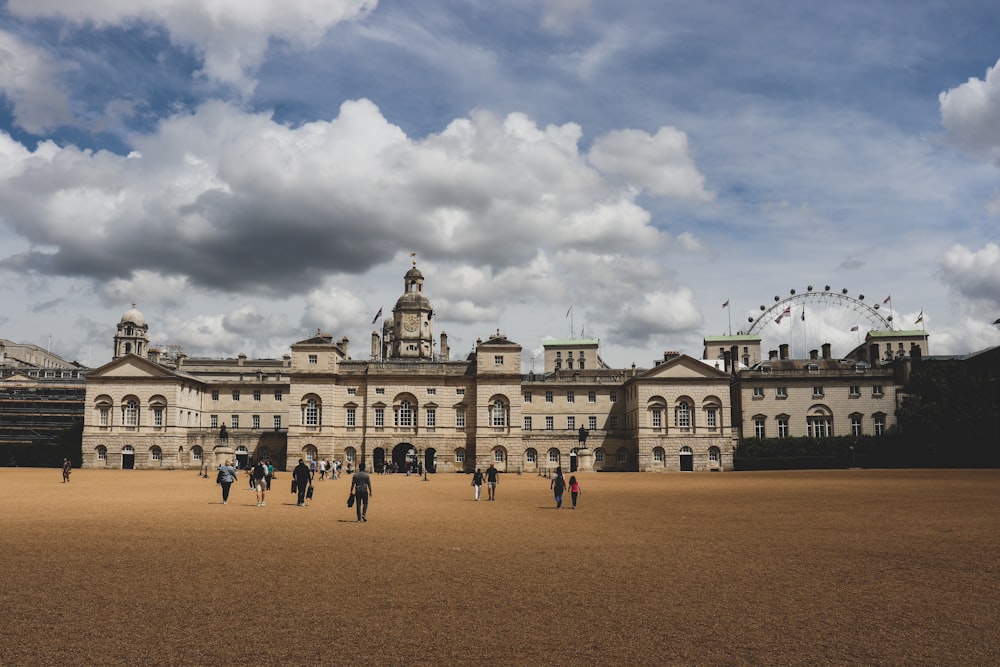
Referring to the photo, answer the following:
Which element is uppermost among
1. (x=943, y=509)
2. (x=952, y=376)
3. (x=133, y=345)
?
(x=133, y=345)

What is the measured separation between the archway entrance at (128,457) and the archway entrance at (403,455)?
988 inches

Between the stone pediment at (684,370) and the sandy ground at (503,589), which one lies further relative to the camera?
the stone pediment at (684,370)

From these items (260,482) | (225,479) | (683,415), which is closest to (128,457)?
(225,479)

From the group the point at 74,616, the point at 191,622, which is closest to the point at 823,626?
the point at 191,622

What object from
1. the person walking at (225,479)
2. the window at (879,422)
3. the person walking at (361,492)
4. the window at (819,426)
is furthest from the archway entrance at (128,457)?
the window at (879,422)

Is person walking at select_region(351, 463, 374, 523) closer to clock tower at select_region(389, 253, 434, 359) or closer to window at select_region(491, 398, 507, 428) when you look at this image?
window at select_region(491, 398, 507, 428)

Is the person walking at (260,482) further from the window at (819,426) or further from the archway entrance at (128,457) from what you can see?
the window at (819,426)

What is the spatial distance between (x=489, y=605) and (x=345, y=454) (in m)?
63.1

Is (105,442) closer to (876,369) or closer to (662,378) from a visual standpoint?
(662,378)

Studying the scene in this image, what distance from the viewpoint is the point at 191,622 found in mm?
11531

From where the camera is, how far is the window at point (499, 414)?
7388 cm

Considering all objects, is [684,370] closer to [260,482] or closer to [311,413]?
[311,413]

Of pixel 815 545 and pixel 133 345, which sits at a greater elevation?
pixel 133 345

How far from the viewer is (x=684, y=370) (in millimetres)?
74562
